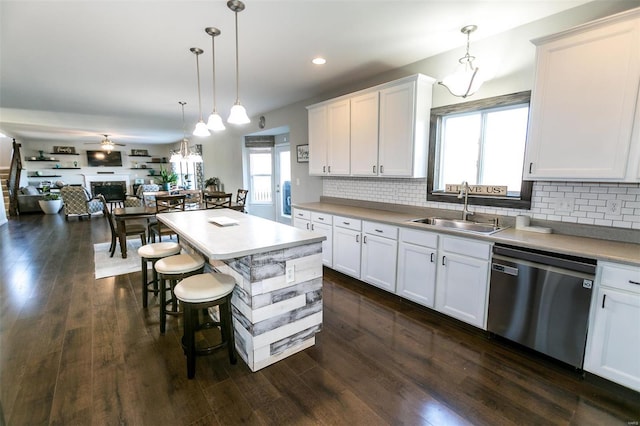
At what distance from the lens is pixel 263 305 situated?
2016 mm

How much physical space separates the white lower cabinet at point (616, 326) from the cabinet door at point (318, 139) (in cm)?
322

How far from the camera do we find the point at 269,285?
2.03 metres

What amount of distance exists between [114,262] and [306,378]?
12.8ft

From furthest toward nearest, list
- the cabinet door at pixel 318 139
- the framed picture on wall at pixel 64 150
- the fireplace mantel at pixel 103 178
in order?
the fireplace mantel at pixel 103 178
the framed picture on wall at pixel 64 150
the cabinet door at pixel 318 139

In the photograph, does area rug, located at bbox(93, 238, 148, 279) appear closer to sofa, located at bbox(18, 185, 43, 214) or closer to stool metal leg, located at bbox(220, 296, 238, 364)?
stool metal leg, located at bbox(220, 296, 238, 364)

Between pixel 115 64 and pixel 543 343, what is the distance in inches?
199

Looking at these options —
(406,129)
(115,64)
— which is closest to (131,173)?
(115,64)

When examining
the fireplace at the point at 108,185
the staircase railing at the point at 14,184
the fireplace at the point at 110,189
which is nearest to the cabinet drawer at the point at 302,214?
the staircase railing at the point at 14,184

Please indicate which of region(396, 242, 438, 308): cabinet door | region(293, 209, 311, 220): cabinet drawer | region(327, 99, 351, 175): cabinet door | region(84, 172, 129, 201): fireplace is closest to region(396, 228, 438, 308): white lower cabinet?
region(396, 242, 438, 308): cabinet door

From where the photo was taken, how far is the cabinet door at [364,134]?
11.5ft

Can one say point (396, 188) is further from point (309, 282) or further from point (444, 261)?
point (309, 282)

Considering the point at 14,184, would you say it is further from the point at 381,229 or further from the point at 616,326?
the point at 616,326

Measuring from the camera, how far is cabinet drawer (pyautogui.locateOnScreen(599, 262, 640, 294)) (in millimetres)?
1723

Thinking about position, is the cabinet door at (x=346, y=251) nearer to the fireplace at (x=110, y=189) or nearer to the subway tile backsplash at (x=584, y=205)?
the subway tile backsplash at (x=584, y=205)
